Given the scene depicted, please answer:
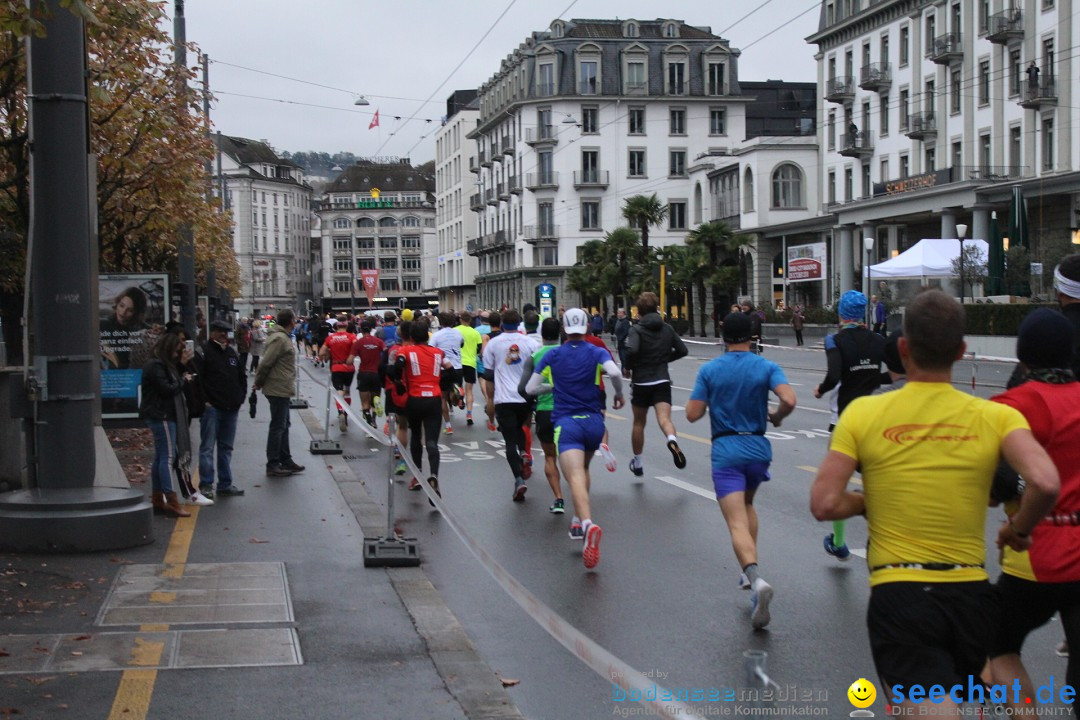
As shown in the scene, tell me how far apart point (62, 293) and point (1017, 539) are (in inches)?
302

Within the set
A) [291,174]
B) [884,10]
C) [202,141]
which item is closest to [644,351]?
[202,141]

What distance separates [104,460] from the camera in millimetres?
10211

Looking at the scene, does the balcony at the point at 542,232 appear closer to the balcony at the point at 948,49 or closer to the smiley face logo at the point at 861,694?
the balcony at the point at 948,49

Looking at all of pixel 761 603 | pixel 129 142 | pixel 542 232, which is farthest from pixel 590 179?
pixel 761 603

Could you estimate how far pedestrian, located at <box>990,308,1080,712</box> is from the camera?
4238 mm

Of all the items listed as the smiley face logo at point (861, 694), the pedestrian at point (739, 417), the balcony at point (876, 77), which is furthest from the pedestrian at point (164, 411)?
the balcony at point (876, 77)

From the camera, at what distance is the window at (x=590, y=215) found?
9062 cm

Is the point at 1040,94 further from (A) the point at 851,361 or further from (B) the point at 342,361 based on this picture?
(A) the point at 851,361

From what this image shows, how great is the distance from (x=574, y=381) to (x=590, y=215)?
81894 millimetres

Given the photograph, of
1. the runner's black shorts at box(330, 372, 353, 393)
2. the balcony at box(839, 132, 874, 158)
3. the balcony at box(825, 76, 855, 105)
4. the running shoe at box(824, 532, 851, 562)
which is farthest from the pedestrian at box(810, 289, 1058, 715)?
the balcony at box(825, 76, 855, 105)

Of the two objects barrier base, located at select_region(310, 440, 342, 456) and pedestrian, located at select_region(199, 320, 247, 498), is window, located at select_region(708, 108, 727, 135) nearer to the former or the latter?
barrier base, located at select_region(310, 440, 342, 456)

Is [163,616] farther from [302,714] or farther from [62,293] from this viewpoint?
[62,293]

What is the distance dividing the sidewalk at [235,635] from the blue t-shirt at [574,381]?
180 cm

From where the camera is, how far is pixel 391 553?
9.00 metres
